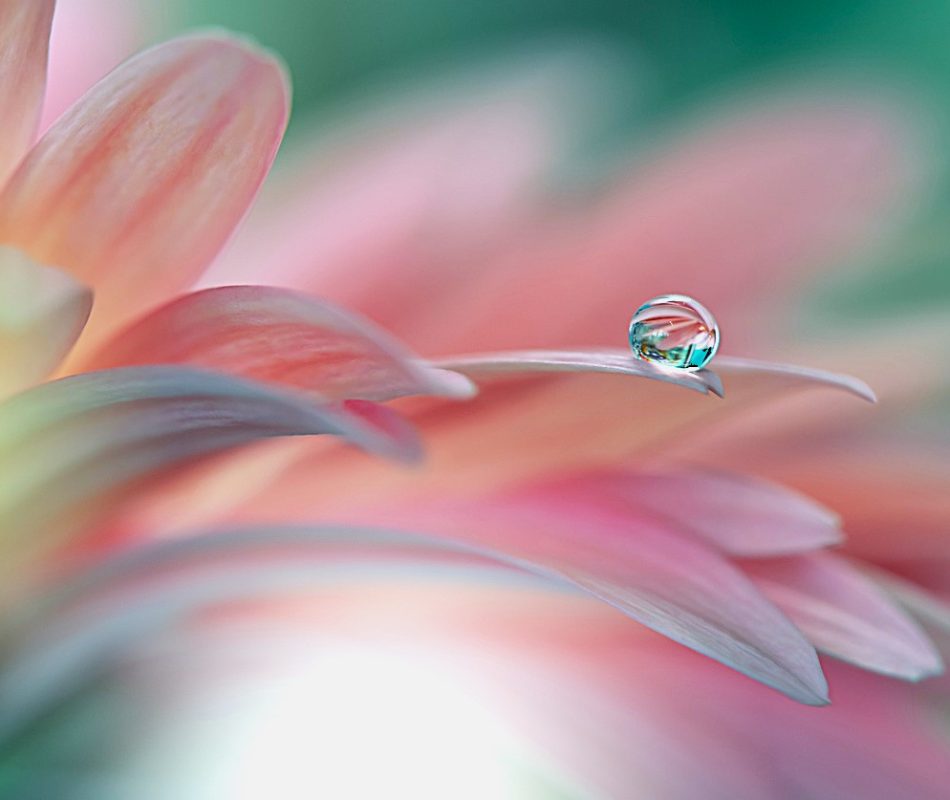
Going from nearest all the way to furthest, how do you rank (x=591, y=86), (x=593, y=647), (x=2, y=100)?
1. (x=2, y=100)
2. (x=593, y=647)
3. (x=591, y=86)

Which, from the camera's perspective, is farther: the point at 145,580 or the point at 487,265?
the point at 487,265

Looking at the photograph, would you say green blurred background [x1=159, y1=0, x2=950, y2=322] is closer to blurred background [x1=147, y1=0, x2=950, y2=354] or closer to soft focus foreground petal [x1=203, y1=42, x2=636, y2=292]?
blurred background [x1=147, y1=0, x2=950, y2=354]

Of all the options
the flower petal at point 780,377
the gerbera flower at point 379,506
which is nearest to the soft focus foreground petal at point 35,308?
the gerbera flower at point 379,506

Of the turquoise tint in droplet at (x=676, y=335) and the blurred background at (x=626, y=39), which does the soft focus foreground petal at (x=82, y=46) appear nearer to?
the blurred background at (x=626, y=39)

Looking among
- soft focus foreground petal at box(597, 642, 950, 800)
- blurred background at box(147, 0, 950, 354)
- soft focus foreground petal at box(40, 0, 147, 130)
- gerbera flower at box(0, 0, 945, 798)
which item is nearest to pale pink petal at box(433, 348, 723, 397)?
gerbera flower at box(0, 0, 945, 798)

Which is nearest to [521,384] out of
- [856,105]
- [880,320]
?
[880,320]

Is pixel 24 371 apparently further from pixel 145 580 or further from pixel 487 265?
pixel 487 265

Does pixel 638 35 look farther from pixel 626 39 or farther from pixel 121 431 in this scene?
pixel 121 431
